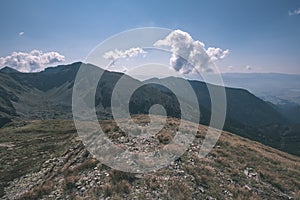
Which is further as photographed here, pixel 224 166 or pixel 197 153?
pixel 197 153

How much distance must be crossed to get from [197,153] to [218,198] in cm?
811

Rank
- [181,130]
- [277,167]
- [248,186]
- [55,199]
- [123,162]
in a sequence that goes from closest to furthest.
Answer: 1. [55,199]
2. [248,186]
3. [123,162]
4. [277,167]
5. [181,130]

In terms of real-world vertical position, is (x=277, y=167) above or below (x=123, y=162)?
below

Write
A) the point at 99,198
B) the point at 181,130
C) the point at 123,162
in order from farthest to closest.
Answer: the point at 181,130, the point at 123,162, the point at 99,198

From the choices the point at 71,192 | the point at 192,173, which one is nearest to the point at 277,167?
the point at 192,173

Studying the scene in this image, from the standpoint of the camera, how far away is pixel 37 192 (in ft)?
69.8

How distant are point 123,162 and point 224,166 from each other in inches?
385

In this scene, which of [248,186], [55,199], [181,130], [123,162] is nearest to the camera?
[55,199]

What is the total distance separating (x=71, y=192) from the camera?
771 inches

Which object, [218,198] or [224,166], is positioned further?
[224,166]

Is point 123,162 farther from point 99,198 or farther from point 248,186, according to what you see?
point 248,186

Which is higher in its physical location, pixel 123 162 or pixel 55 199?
pixel 123 162

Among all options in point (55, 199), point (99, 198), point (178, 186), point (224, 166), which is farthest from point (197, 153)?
point (55, 199)

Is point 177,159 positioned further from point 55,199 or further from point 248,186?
point 55,199
